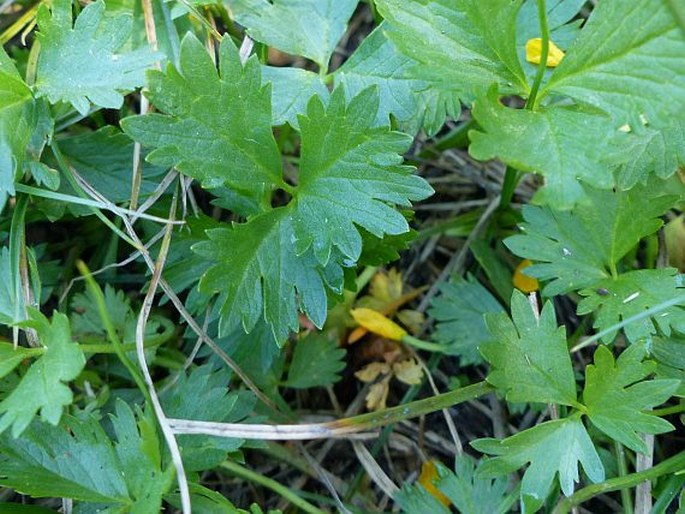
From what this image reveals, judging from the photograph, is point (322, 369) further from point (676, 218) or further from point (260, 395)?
point (676, 218)

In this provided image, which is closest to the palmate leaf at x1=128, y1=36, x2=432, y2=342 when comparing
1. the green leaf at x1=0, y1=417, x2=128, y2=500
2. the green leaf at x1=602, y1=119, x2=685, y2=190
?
the green leaf at x1=0, y1=417, x2=128, y2=500

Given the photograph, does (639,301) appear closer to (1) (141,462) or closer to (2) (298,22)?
(2) (298,22)

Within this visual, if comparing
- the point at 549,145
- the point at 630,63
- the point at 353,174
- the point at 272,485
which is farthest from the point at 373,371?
the point at 630,63

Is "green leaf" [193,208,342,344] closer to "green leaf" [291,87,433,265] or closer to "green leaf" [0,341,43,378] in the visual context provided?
"green leaf" [291,87,433,265]

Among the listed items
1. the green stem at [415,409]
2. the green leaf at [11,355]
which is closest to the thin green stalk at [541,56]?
the green stem at [415,409]

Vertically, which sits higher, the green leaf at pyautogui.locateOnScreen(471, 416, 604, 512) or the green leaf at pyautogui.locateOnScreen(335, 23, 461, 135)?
the green leaf at pyautogui.locateOnScreen(335, 23, 461, 135)

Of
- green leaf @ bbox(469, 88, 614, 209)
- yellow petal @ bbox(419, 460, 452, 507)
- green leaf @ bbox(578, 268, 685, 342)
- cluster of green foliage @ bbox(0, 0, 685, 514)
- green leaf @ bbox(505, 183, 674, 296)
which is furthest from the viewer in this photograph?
yellow petal @ bbox(419, 460, 452, 507)
